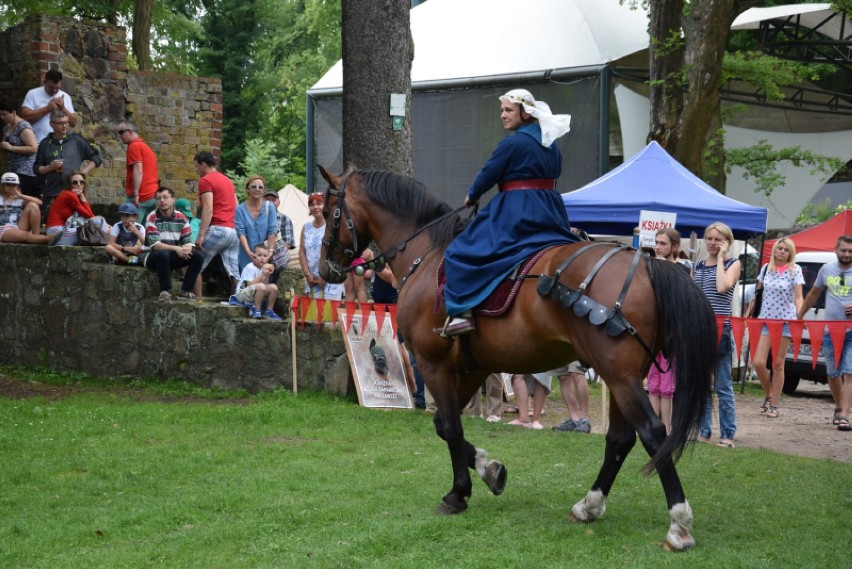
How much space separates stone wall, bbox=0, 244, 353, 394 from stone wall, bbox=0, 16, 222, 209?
241 cm

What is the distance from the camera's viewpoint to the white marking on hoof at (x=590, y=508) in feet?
22.1

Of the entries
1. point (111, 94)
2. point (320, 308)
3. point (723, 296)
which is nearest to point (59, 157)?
point (111, 94)

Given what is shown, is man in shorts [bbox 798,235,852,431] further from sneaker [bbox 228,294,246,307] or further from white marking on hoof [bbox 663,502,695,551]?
sneaker [bbox 228,294,246,307]

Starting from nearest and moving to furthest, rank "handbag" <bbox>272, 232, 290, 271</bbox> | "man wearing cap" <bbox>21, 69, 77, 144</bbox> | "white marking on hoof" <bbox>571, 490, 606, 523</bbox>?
"white marking on hoof" <bbox>571, 490, 606, 523</bbox>, "handbag" <bbox>272, 232, 290, 271</bbox>, "man wearing cap" <bbox>21, 69, 77, 144</bbox>

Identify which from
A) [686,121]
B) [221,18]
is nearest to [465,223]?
[686,121]

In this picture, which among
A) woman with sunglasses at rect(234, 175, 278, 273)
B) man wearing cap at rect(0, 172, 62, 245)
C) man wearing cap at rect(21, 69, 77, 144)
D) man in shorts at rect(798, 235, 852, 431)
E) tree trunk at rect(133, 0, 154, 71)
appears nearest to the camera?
man in shorts at rect(798, 235, 852, 431)

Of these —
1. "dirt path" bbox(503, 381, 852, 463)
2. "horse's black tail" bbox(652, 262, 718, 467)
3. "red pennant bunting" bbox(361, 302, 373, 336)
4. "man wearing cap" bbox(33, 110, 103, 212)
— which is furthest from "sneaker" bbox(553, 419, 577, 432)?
"man wearing cap" bbox(33, 110, 103, 212)

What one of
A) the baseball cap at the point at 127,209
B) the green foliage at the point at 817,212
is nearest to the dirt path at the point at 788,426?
the baseball cap at the point at 127,209

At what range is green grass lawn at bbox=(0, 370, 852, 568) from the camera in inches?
237

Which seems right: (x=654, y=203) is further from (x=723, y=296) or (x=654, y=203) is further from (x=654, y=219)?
(x=723, y=296)

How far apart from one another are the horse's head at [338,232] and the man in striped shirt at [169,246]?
559 cm

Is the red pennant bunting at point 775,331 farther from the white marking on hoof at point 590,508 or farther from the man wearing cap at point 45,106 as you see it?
the man wearing cap at point 45,106

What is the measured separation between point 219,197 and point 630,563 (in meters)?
8.83

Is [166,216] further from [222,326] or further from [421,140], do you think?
[421,140]
